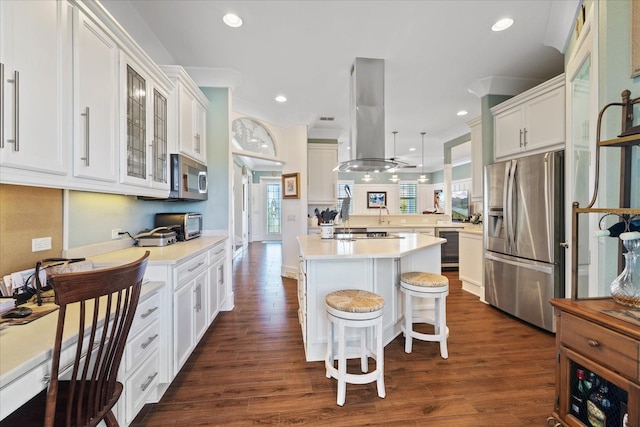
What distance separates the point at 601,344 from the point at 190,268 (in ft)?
7.99

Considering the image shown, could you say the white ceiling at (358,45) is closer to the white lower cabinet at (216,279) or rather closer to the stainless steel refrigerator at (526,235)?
the stainless steel refrigerator at (526,235)

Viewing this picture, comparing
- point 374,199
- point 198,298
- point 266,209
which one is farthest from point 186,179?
point 374,199

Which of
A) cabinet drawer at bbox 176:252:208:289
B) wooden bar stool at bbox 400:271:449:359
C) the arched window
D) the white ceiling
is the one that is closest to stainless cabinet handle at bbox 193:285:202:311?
cabinet drawer at bbox 176:252:208:289

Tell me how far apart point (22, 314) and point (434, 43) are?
11.6ft

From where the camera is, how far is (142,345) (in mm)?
1527

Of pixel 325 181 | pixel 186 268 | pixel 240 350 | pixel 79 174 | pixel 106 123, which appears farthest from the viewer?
pixel 325 181

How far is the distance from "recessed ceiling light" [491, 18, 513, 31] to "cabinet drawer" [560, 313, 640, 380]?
2475 mm

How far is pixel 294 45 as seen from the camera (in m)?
2.70

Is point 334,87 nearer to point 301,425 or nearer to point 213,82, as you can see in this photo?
point 213,82

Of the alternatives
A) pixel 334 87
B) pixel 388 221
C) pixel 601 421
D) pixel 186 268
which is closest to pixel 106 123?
pixel 186 268

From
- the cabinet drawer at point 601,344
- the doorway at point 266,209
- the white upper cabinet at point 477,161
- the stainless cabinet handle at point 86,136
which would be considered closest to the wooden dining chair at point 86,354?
the stainless cabinet handle at point 86,136

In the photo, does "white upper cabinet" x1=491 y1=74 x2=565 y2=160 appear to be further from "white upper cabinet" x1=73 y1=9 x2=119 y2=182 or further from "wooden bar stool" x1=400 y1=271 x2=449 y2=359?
"white upper cabinet" x1=73 y1=9 x2=119 y2=182

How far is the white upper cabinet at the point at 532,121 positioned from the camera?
2.74 m

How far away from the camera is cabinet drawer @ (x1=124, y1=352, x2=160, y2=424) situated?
1395mm
